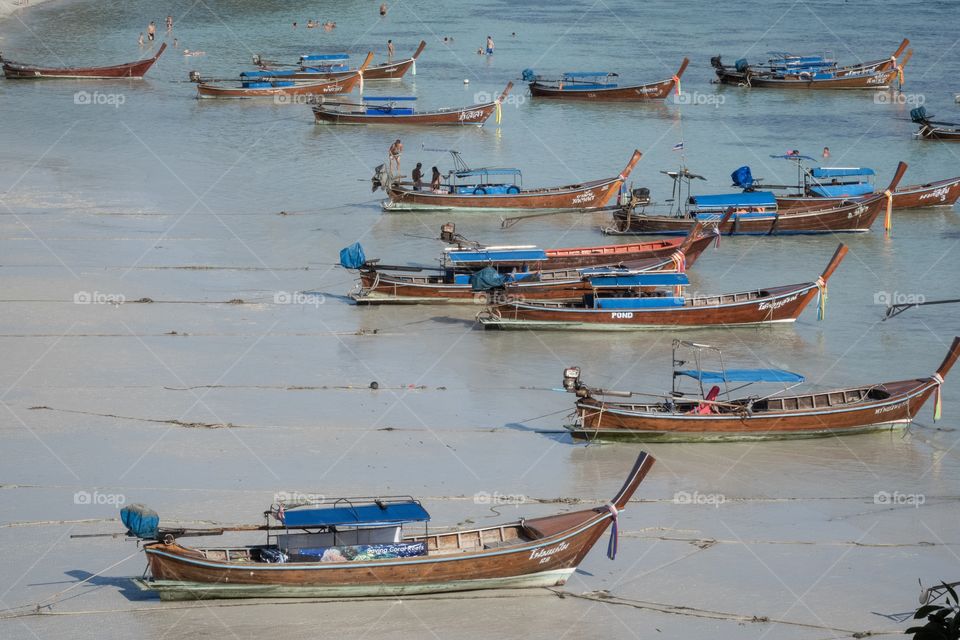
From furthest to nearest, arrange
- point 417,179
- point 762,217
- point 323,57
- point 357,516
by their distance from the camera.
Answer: point 323,57 < point 417,179 < point 762,217 < point 357,516

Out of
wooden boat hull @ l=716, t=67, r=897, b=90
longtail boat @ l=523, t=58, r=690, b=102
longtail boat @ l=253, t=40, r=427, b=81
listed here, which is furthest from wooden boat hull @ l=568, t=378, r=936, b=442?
wooden boat hull @ l=716, t=67, r=897, b=90

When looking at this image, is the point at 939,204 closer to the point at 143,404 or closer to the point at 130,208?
the point at 130,208

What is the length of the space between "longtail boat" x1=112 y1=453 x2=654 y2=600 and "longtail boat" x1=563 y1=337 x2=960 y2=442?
170 inches

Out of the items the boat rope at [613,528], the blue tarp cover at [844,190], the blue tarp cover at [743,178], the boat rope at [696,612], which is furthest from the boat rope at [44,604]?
the blue tarp cover at [844,190]

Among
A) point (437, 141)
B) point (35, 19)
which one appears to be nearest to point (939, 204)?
point (437, 141)

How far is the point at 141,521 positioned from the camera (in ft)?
46.4

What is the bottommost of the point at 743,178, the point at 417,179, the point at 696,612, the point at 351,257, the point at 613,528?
the point at 696,612

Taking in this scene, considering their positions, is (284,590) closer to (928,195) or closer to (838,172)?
(928,195)

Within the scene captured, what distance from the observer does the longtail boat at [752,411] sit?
19.6 m

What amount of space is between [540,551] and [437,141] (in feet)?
99.2

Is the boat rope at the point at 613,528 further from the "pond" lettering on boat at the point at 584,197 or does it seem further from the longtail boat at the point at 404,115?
the longtail boat at the point at 404,115

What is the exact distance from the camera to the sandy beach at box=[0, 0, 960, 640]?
1505cm

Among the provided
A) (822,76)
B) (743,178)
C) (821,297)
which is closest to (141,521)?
(821,297)

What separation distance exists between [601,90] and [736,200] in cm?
1952
